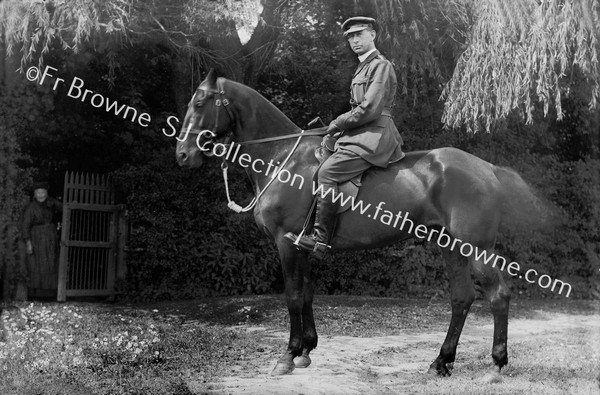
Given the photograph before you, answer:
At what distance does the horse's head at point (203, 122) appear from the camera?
6.35 metres

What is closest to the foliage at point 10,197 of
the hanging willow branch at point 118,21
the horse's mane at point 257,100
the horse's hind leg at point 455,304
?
the hanging willow branch at point 118,21

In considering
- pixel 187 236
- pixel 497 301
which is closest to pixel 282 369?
pixel 497 301

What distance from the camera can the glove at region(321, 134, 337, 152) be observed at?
21.0 feet

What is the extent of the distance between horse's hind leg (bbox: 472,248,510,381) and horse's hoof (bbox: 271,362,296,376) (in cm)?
181

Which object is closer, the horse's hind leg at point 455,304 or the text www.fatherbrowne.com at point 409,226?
the text www.fatherbrowne.com at point 409,226

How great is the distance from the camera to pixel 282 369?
6008mm

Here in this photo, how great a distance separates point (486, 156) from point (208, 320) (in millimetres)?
6857

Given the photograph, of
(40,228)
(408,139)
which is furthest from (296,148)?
(40,228)

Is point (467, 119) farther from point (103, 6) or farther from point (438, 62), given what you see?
point (103, 6)

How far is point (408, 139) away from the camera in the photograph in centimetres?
1295

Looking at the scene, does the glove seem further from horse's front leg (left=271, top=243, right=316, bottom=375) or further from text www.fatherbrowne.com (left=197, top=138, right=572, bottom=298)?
horse's front leg (left=271, top=243, right=316, bottom=375)

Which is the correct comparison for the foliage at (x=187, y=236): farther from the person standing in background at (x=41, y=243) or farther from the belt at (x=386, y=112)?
the belt at (x=386, y=112)

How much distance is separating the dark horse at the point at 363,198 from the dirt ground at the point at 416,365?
0.91ft

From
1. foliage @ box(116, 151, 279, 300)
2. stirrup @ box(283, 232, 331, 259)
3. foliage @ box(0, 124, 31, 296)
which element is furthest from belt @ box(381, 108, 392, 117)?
foliage @ box(0, 124, 31, 296)
